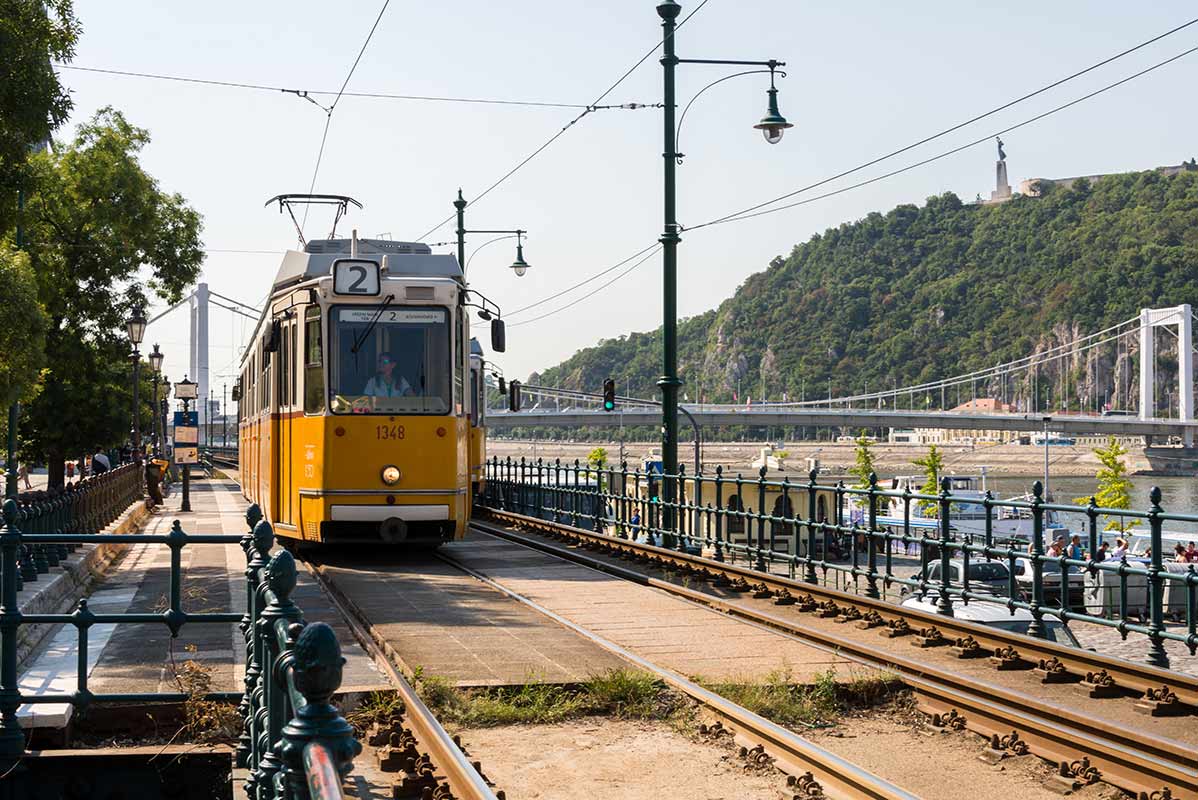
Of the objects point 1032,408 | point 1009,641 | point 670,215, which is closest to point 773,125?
point 670,215

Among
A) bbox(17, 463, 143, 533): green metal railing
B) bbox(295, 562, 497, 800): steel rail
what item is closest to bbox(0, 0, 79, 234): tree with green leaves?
bbox(17, 463, 143, 533): green metal railing

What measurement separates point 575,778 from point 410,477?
913cm

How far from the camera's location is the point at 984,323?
136 m

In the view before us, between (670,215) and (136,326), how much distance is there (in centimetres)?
1165

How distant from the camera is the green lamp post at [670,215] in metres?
17.9

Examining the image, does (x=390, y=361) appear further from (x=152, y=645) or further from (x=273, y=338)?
(x=152, y=645)

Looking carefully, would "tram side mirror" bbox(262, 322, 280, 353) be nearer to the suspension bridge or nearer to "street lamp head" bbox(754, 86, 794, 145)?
"street lamp head" bbox(754, 86, 794, 145)

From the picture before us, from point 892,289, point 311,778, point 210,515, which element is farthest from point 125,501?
point 892,289

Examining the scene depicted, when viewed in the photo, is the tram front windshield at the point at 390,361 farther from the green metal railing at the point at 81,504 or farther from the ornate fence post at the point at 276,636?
the ornate fence post at the point at 276,636

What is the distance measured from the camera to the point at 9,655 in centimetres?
661

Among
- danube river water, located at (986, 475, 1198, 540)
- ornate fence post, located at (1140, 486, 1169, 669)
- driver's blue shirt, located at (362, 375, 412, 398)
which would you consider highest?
driver's blue shirt, located at (362, 375, 412, 398)

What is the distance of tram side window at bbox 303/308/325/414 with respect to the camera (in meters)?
15.1

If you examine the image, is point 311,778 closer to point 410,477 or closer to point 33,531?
point 33,531

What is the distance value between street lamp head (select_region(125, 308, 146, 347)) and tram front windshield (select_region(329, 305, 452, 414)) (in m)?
10.2
